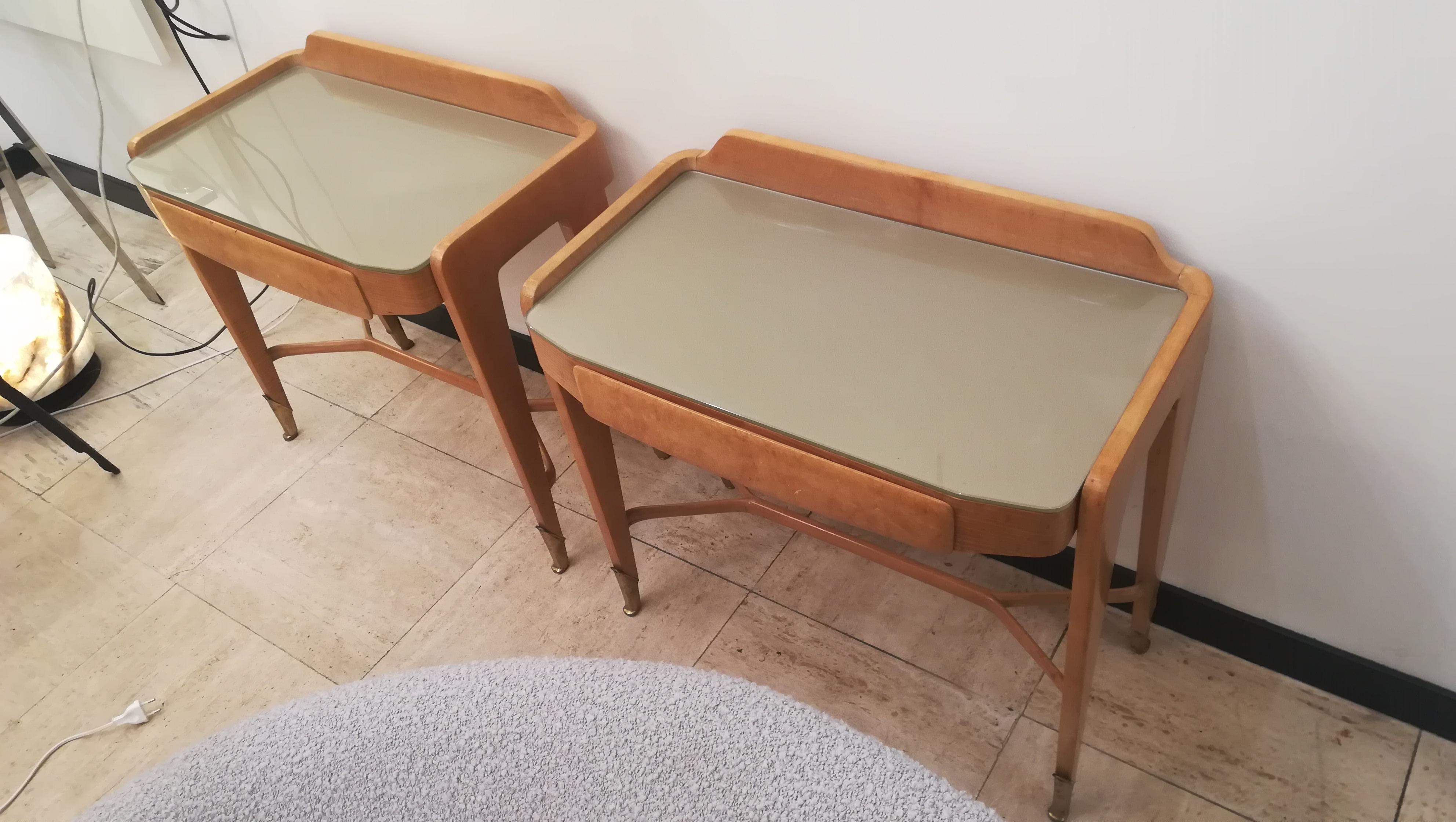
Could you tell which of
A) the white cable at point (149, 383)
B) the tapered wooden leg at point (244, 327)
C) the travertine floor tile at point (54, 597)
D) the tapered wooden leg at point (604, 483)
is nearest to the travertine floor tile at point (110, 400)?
the white cable at point (149, 383)

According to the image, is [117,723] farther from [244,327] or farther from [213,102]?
[213,102]

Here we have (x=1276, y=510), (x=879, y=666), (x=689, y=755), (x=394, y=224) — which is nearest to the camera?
(x=689, y=755)

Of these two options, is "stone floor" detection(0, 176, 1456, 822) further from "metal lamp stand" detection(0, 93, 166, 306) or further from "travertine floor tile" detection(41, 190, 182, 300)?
"travertine floor tile" detection(41, 190, 182, 300)

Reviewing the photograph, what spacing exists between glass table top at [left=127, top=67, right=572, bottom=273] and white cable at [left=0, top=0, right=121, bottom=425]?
57cm

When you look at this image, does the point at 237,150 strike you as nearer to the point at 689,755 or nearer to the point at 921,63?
the point at 921,63

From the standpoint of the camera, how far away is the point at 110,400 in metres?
2.10

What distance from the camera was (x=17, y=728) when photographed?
60.9 inches

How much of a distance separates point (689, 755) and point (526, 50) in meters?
1.08

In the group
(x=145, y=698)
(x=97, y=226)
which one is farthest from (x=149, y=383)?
(x=145, y=698)

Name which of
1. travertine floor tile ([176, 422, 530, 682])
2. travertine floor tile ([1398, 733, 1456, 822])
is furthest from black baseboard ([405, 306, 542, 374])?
travertine floor tile ([1398, 733, 1456, 822])

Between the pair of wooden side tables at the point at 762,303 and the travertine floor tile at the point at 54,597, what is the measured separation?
2.17ft

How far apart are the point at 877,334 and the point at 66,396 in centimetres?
185

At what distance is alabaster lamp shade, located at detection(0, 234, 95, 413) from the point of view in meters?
1.99

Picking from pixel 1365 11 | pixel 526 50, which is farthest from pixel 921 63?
pixel 526 50
